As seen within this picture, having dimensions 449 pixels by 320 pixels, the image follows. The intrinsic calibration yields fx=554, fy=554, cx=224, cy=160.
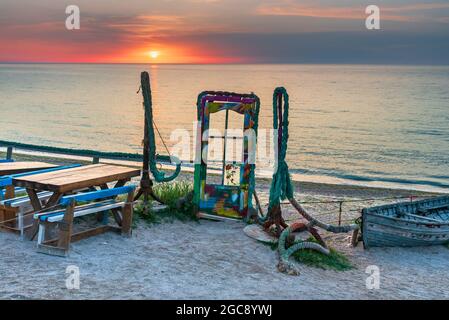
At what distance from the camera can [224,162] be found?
12.5 meters

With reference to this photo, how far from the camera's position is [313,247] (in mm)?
10773

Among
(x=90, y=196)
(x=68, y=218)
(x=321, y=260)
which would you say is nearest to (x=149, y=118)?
(x=90, y=196)

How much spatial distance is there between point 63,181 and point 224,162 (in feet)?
13.8

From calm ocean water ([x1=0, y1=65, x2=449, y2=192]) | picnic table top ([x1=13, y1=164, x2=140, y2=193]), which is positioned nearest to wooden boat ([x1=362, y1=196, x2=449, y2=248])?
picnic table top ([x1=13, y1=164, x2=140, y2=193])

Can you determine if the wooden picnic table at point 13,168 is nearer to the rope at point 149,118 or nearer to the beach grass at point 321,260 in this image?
the rope at point 149,118

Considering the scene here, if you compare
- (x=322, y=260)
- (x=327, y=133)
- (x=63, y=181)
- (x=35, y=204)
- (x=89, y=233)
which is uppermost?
(x=327, y=133)

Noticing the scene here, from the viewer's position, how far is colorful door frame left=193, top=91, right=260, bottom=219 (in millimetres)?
12227

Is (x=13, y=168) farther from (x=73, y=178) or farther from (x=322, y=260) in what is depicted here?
(x=322, y=260)

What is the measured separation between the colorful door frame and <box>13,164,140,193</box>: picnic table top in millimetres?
1933

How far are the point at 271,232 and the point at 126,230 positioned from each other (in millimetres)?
3054

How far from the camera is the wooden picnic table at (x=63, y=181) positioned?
9125 mm

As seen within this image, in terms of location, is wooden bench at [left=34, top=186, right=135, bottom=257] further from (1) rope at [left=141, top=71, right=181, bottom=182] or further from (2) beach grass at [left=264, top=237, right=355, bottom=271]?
(2) beach grass at [left=264, top=237, right=355, bottom=271]

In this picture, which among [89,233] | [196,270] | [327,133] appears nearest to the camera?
[196,270]
